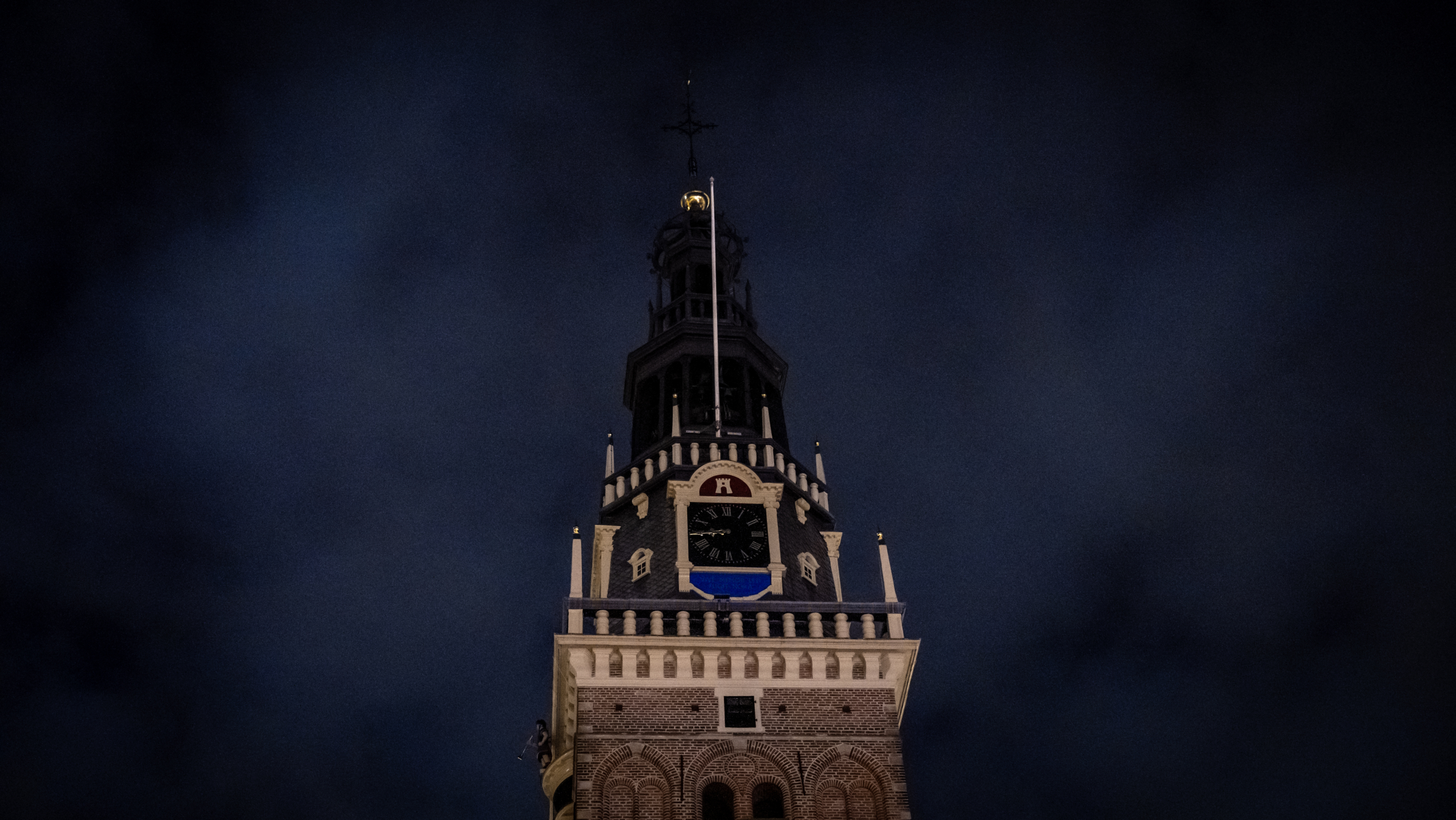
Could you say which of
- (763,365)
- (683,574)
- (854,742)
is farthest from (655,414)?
(854,742)

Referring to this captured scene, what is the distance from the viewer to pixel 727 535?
44.8 meters

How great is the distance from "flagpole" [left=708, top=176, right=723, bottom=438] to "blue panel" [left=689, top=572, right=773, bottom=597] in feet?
22.6

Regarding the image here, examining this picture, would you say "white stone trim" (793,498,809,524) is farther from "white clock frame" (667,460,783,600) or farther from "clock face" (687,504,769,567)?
"clock face" (687,504,769,567)

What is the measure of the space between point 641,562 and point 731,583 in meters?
3.60

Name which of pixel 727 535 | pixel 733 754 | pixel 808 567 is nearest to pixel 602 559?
pixel 727 535

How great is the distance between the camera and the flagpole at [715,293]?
164 feet

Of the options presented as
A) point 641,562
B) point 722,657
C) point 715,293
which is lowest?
point 722,657

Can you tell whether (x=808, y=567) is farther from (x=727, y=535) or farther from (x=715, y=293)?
(x=715, y=293)

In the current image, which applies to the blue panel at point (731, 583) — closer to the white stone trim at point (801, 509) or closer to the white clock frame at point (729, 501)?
the white clock frame at point (729, 501)

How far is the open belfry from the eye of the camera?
3728cm

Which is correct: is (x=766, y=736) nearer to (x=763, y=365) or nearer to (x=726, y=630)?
(x=726, y=630)

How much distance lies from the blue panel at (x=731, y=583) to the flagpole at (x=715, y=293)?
22.6 ft

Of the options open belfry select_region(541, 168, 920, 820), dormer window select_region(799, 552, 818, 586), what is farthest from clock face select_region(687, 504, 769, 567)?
dormer window select_region(799, 552, 818, 586)

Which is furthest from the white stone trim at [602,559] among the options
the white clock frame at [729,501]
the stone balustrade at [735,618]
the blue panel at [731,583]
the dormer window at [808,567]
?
the dormer window at [808,567]
